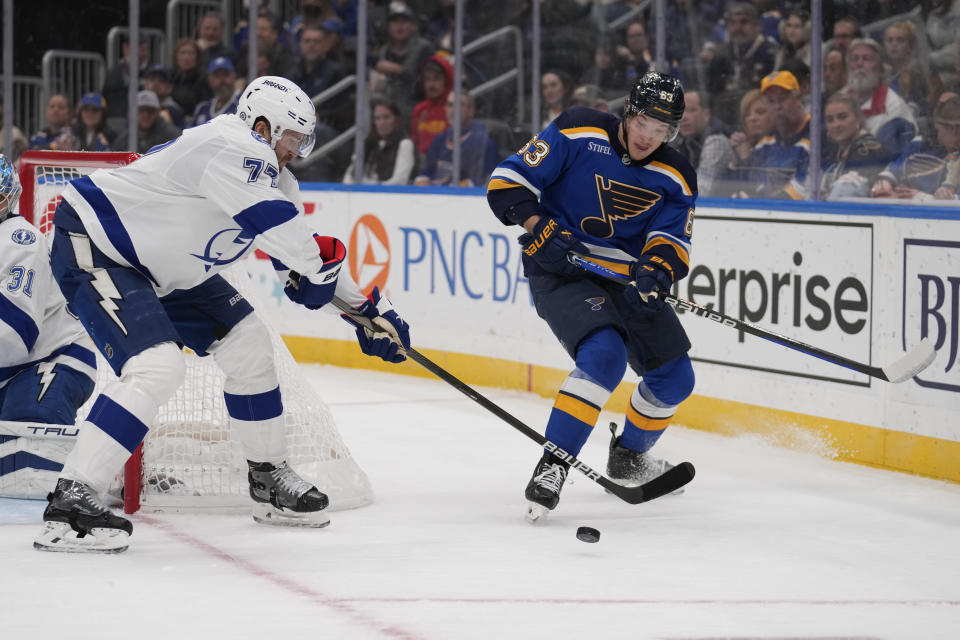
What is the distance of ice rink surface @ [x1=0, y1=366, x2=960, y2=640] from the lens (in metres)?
2.56

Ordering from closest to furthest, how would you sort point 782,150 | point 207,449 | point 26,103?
1. point 207,449
2. point 782,150
3. point 26,103

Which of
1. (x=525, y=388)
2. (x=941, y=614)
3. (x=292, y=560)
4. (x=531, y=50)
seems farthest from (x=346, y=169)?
(x=941, y=614)

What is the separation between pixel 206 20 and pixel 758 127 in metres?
4.69

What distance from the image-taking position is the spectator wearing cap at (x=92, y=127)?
27.2ft

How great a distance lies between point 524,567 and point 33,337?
1526 mm

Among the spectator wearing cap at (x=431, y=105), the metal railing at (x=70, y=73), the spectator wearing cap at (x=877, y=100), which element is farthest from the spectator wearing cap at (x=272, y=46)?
the spectator wearing cap at (x=877, y=100)

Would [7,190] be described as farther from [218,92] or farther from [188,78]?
[188,78]

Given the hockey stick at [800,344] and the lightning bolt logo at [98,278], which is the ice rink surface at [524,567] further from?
the lightning bolt logo at [98,278]

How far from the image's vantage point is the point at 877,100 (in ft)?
15.4

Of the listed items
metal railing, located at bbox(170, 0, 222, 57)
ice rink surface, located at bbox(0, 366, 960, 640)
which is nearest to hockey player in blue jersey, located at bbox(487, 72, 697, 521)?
ice rink surface, located at bbox(0, 366, 960, 640)

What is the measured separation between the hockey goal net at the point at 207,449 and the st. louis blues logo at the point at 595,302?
792 mm

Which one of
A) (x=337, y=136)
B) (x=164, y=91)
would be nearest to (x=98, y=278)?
(x=337, y=136)

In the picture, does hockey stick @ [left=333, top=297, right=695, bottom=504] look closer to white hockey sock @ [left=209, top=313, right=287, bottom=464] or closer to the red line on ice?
white hockey sock @ [left=209, top=313, right=287, bottom=464]

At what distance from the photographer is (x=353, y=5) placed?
735cm
